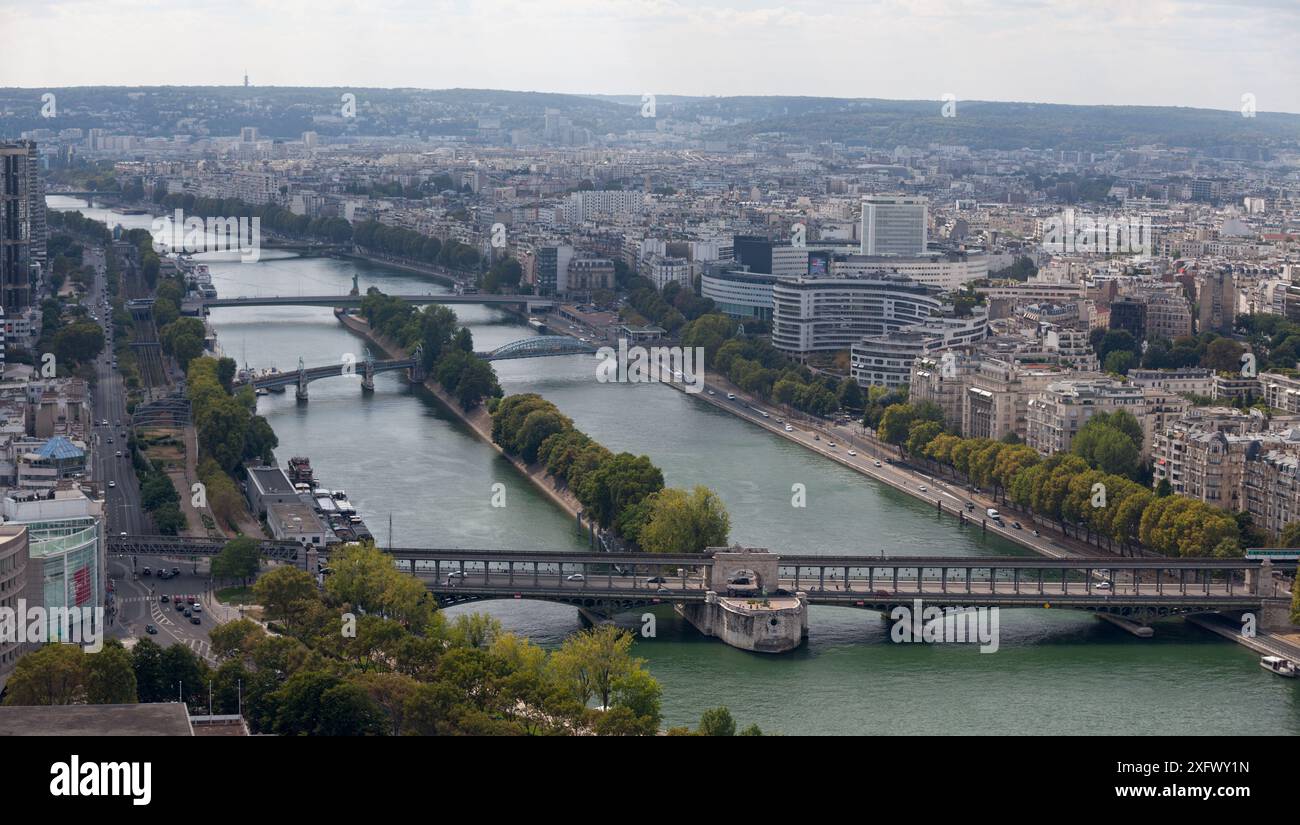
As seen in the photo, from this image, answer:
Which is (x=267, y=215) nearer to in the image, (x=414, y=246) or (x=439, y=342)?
(x=414, y=246)

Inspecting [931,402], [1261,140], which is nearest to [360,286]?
[931,402]

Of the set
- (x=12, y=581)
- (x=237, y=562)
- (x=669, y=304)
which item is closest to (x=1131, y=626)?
(x=237, y=562)

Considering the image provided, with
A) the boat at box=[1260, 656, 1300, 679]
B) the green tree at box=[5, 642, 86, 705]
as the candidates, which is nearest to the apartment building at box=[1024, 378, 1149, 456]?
the boat at box=[1260, 656, 1300, 679]

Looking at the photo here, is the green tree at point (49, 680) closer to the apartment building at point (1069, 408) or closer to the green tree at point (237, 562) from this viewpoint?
the green tree at point (237, 562)

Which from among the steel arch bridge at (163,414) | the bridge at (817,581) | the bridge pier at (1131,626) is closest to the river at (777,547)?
the bridge pier at (1131,626)

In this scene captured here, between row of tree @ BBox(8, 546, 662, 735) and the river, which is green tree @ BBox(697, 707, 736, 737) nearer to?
row of tree @ BBox(8, 546, 662, 735)
